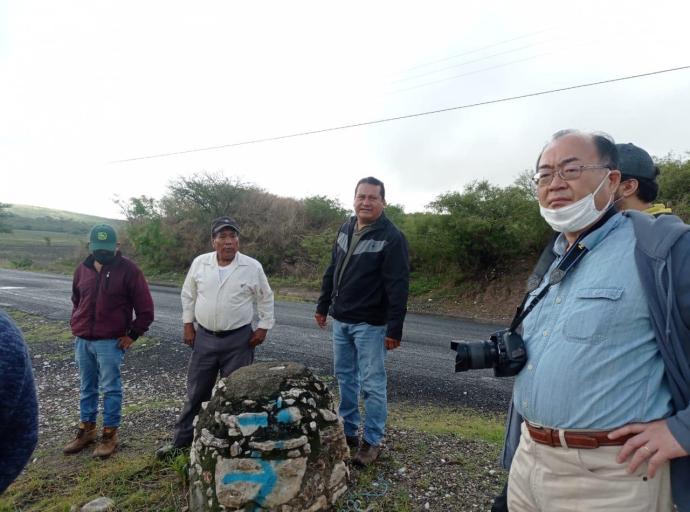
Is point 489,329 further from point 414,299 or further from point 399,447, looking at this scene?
point 399,447

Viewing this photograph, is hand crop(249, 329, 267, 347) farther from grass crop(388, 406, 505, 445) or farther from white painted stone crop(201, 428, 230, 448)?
grass crop(388, 406, 505, 445)

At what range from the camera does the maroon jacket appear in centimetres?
388

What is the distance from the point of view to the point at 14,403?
3.75 feet

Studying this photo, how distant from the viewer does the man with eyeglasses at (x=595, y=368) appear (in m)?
1.46

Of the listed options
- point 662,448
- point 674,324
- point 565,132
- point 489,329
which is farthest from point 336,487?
point 489,329

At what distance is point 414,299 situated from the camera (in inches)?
544

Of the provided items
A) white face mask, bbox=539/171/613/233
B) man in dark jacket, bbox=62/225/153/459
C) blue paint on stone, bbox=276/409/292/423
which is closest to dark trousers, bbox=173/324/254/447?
man in dark jacket, bbox=62/225/153/459

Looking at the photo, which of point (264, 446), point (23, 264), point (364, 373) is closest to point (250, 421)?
point (264, 446)

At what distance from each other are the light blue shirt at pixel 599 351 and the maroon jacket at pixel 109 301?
11.8ft

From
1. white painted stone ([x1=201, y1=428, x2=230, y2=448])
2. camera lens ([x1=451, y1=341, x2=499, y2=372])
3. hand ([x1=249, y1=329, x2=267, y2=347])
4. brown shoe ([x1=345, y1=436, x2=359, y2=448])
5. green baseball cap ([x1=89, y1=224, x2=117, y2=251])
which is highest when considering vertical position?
green baseball cap ([x1=89, y1=224, x2=117, y2=251])

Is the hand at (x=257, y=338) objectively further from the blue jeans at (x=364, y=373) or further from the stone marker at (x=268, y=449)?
the stone marker at (x=268, y=449)

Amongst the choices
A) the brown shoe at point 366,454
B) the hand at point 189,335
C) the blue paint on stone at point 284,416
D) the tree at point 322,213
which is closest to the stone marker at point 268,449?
the blue paint on stone at point 284,416

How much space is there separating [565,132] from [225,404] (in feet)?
8.09

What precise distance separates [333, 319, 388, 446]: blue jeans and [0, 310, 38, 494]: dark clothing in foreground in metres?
2.49
